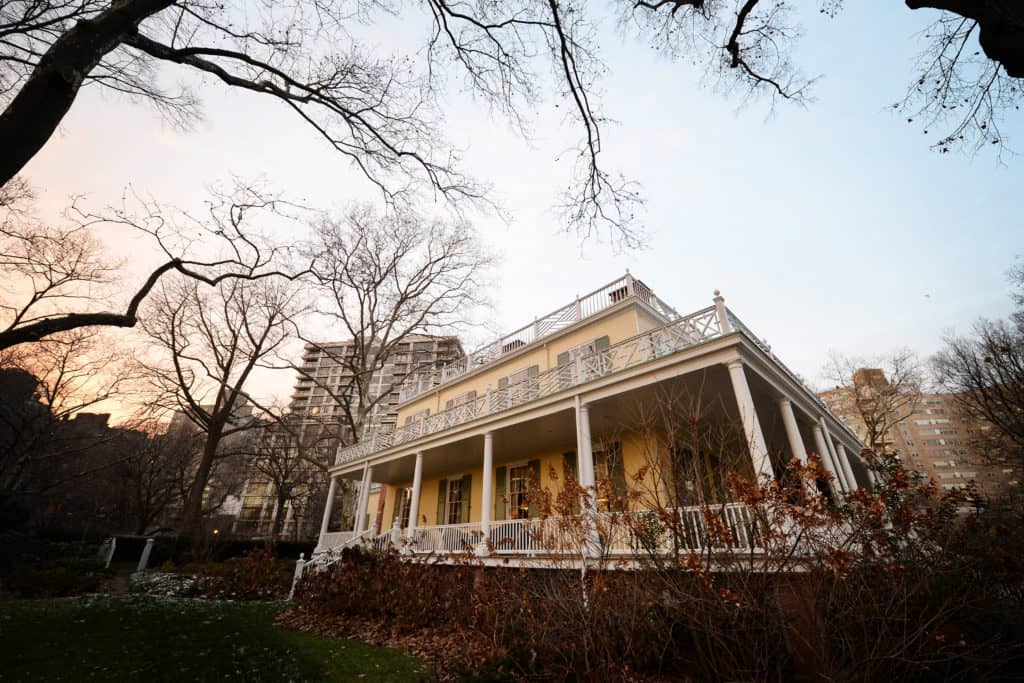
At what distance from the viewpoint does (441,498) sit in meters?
15.4

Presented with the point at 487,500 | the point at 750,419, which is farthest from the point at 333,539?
the point at 750,419

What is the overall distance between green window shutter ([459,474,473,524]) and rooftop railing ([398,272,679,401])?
14.4 ft

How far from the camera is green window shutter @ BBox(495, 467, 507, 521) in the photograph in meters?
12.6

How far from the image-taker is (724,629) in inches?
139

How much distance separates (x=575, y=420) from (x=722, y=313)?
4447 mm

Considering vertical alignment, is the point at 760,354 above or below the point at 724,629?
above

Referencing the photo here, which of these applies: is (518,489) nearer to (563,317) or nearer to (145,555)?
(563,317)

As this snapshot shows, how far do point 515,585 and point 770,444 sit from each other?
10.3m

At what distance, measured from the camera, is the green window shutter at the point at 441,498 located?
1502 cm

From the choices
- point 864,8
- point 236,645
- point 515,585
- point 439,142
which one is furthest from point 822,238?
point 236,645

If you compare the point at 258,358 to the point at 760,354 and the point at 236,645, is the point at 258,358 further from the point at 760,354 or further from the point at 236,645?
the point at 760,354

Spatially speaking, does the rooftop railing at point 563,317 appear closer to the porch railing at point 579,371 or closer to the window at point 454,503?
the porch railing at point 579,371

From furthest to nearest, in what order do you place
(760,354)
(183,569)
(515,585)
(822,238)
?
1. (183,569)
2. (822,238)
3. (760,354)
4. (515,585)

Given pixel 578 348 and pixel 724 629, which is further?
pixel 578 348
